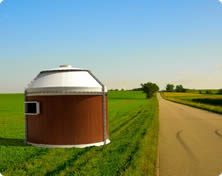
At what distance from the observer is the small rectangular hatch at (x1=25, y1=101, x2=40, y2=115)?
9656 mm

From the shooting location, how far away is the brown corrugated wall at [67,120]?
932 centimetres

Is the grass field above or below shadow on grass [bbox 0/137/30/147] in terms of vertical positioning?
above

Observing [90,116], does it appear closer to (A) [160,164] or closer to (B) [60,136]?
(B) [60,136]

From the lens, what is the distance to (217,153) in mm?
8680

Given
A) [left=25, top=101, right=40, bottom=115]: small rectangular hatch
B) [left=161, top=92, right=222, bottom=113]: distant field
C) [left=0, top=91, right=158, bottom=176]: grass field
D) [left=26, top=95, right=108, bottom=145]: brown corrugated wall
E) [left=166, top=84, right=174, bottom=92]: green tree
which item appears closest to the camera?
[left=0, top=91, right=158, bottom=176]: grass field

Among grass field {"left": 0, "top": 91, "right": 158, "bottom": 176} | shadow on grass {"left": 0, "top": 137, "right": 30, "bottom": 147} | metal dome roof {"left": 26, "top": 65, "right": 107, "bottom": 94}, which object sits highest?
metal dome roof {"left": 26, "top": 65, "right": 107, "bottom": 94}

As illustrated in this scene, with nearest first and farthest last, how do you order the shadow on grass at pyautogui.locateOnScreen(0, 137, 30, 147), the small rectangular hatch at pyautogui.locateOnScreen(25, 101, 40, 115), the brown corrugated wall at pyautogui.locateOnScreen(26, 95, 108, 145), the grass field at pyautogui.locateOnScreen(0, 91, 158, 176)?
1. the grass field at pyautogui.locateOnScreen(0, 91, 158, 176)
2. the brown corrugated wall at pyautogui.locateOnScreen(26, 95, 108, 145)
3. the small rectangular hatch at pyautogui.locateOnScreen(25, 101, 40, 115)
4. the shadow on grass at pyautogui.locateOnScreen(0, 137, 30, 147)

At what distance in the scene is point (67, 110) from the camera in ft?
30.5

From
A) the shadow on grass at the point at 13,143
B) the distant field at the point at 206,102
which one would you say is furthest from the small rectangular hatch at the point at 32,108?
the distant field at the point at 206,102

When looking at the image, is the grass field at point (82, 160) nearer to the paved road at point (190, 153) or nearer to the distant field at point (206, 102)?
the paved road at point (190, 153)

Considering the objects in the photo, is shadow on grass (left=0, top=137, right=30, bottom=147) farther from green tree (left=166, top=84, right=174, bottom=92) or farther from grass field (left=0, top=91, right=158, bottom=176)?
green tree (left=166, top=84, right=174, bottom=92)

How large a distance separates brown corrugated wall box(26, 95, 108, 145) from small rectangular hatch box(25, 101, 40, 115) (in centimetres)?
14

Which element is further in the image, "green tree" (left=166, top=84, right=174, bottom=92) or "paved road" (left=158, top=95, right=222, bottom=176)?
"green tree" (left=166, top=84, right=174, bottom=92)

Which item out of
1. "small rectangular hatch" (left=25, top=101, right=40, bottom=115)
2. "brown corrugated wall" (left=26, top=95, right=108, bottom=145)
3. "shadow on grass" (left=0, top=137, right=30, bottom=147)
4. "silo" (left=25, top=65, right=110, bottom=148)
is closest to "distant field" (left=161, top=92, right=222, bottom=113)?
"silo" (left=25, top=65, right=110, bottom=148)
